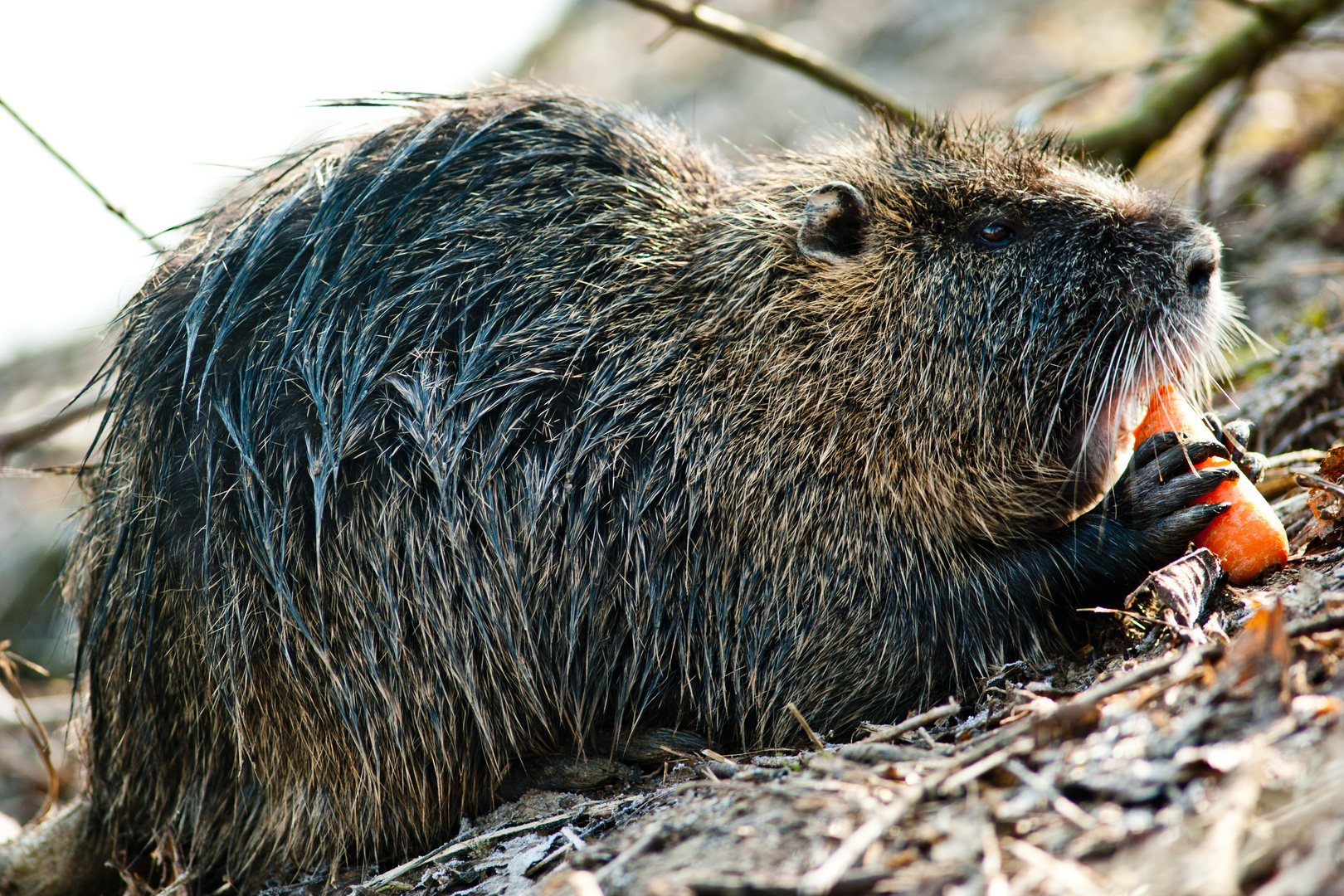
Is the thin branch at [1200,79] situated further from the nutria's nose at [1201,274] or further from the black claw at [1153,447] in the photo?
the black claw at [1153,447]

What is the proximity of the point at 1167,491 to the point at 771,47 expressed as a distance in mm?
2802

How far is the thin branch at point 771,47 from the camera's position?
4.14 m

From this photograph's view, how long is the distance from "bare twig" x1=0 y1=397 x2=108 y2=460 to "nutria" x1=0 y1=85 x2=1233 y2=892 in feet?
3.77

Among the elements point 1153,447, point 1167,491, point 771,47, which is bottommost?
point 1167,491

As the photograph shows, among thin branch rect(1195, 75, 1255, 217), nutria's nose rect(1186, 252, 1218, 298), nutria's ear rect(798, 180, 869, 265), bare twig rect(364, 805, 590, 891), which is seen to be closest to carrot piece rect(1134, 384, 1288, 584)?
nutria's nose rect(1186, 252, 1218, 298)

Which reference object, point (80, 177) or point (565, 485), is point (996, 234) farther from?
point (80, 177)

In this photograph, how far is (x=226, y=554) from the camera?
2.79 meters

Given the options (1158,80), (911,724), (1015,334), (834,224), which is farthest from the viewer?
(1158,80)

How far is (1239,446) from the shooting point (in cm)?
291

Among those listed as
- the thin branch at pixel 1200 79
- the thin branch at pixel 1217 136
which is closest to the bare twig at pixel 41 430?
the thin branch at pixel 1200 79

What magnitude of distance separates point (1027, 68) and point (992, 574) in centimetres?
625

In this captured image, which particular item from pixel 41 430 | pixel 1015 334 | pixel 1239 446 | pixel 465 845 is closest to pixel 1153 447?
pixel 1239 446

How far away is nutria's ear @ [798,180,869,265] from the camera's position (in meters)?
3.19

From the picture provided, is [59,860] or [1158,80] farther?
[1158,80]
